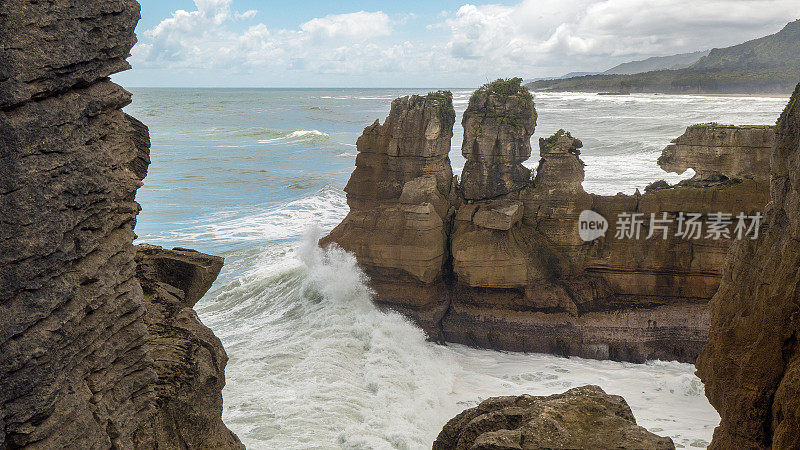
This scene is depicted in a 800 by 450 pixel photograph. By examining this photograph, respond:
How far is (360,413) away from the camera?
38.2 ft

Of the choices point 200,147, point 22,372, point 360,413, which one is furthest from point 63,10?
point 200,147

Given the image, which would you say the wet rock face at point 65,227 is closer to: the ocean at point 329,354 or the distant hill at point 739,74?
the ocean at point 329,354

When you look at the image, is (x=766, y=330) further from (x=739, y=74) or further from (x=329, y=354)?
(x=739, y=74)

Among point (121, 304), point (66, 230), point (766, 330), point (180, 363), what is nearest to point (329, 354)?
point (180, 363)

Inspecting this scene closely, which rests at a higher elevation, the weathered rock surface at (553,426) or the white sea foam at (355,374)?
the weathered rock surface at (553,426)

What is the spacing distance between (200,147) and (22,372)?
162ft

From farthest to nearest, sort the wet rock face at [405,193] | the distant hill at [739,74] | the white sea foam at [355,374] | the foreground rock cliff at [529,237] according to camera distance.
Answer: the distant hill at [739,74] → the wet rock face at [405,193] → the foreground rock cliff at [529,237] → the white sea foam at [355,374]

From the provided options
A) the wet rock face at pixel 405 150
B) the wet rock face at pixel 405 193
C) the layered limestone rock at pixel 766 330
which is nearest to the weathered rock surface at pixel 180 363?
the layered limestone rock at pixel 766 330

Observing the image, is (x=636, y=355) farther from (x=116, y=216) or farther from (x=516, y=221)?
(x=116, y=216)

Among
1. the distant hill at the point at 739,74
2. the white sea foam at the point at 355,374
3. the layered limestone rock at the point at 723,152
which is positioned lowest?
the white sea foam at the point at 355,374

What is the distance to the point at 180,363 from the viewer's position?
6367 millimetres

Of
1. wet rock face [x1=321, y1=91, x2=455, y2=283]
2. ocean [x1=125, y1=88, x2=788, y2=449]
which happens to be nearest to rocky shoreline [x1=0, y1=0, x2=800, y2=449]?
ocean [x1=125, y1=88, x2=788, y2=449]

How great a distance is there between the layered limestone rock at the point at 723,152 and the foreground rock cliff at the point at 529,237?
0.03m

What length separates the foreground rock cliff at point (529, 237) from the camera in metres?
14.7
